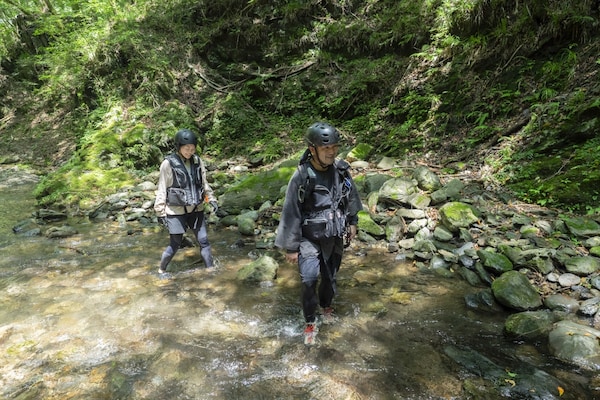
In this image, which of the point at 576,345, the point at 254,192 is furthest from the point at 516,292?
the point at 254,192

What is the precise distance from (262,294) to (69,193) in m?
8.01

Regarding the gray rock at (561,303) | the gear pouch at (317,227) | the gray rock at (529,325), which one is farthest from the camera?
the gray rock at (561,303)

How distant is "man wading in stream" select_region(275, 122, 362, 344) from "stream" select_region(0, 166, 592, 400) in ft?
2.01

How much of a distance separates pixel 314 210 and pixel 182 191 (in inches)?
93.9

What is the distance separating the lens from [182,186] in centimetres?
519

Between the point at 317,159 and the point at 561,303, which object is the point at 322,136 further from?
the point at 561,303

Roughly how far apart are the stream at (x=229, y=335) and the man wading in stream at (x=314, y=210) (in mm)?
614

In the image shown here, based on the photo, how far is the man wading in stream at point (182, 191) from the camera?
5.13 metres

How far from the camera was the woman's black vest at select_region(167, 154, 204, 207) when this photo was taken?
5148mm

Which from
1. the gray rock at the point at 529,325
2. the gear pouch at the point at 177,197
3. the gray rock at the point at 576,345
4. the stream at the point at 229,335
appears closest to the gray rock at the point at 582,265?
the gray rock at the point at 529,325

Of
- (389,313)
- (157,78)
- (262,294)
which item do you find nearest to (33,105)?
(157,78)

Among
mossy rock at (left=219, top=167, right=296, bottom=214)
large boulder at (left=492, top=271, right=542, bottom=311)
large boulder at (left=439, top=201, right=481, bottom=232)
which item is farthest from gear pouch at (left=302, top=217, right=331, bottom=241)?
mossy rock at (left=219, top=167, right=296, bottom=214)

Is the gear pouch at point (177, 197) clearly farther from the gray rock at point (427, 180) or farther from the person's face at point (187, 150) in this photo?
the gray rock at point (427, 180)

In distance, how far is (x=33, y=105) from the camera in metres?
20.3
